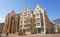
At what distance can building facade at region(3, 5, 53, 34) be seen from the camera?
53969mm

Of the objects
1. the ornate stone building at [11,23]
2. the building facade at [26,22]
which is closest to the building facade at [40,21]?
the building facade at [26,22]

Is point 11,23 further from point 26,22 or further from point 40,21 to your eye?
point 40,21

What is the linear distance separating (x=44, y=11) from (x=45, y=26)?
7469mm

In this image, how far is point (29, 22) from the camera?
2222 inches

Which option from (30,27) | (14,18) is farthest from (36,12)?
(14,18)

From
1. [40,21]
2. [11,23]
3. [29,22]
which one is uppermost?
[40,21]

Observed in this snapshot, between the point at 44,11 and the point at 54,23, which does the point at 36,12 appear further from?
the point at 54,23

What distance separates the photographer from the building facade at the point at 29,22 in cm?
5397

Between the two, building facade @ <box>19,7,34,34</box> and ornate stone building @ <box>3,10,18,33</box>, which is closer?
building facade @ <box>19,7,34,34</box>

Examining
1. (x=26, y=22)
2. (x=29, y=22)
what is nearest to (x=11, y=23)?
(x=26, y=22)

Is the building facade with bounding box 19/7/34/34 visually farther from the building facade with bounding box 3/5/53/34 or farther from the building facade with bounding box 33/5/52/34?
the building facade with bounding box 33/5/52/34

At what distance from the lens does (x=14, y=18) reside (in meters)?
62.2

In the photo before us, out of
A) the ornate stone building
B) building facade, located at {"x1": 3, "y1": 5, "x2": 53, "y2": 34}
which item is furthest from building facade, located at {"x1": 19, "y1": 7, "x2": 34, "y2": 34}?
the ornate stone building

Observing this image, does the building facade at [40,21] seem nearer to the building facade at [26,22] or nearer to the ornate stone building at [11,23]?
the building facade at [26,22]
